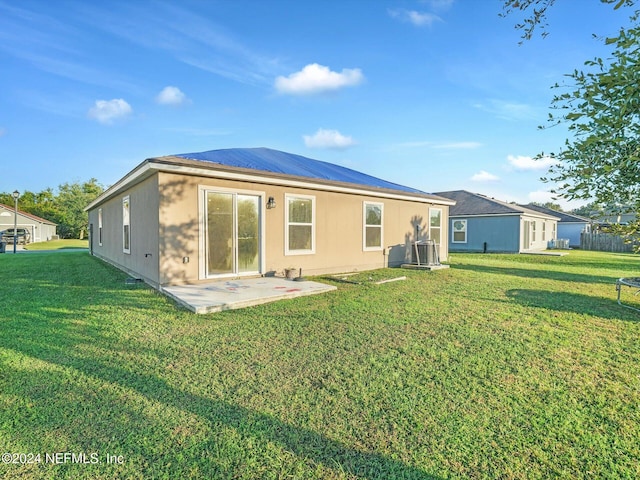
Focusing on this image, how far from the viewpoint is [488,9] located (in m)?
5.65

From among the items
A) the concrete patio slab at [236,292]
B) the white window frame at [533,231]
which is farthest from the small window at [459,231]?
the concrete patio slab at [236,292]

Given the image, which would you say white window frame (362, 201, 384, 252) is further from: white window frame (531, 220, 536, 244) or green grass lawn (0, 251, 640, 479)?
white window frame (531, 220, 536, 244)

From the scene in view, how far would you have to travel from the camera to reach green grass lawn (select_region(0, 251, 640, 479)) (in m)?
1.97

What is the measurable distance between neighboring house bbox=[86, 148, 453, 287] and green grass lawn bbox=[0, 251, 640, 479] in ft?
6.42

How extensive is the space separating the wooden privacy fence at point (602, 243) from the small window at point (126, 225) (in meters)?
28.4

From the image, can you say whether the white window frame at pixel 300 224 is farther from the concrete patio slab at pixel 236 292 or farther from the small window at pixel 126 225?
the small window at pixel 126 225

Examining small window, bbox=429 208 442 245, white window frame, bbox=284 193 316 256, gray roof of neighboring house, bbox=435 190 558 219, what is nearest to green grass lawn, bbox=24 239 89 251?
white window frame, bbox=284 193 316 256

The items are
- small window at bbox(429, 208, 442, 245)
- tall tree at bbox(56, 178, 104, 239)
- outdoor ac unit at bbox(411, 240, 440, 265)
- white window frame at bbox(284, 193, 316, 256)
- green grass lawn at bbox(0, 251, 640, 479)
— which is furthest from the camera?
tall tree at bbox(56, 178, 104, 239)

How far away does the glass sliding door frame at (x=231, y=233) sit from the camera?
721cm

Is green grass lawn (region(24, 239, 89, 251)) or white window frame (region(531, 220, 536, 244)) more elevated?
white window frame (region(531, 220, 536, 244))

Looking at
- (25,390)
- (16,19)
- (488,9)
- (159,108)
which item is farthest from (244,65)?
(25,390)

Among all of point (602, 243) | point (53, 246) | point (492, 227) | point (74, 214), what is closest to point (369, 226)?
point (492, 227)

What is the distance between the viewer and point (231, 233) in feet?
24.9

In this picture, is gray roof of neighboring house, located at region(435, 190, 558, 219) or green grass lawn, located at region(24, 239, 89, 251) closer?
gray roof of neighboring house, located at region(435, 190, 558, 219)
